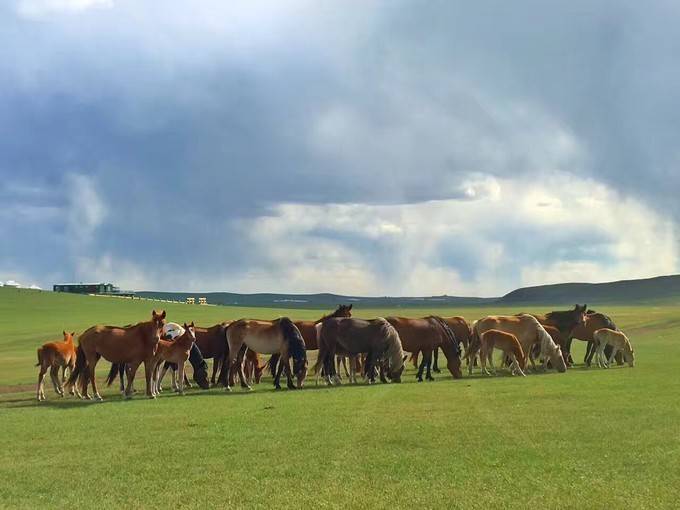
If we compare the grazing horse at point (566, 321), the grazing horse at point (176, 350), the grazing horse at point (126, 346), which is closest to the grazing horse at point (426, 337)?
the grazing horse at point (566, 321)

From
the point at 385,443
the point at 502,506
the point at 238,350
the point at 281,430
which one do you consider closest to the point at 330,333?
the point at 238,350

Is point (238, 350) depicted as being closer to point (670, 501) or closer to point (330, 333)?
point (330, 333)

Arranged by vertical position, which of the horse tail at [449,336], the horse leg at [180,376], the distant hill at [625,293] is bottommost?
the horse leg at [180,376]

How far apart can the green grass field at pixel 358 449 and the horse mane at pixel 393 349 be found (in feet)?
10.9

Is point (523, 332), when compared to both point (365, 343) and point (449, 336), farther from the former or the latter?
point (365, 343)

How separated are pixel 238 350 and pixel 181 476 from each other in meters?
11.8

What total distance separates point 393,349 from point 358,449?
35.4ft

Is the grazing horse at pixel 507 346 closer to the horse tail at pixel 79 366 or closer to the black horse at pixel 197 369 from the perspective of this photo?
the black horse at pixel 197 369

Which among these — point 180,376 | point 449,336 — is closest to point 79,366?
point 180,376

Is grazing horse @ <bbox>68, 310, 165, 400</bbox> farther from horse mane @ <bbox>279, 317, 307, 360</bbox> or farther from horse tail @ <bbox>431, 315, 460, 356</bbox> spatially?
horse tail @ <bbox>431, 315, 460, 356</bbox>

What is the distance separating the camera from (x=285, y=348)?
20078mm

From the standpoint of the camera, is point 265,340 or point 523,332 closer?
point 265,340

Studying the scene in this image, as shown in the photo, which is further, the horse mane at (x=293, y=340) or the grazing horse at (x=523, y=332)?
the grazing horse at (x=523, y=332)

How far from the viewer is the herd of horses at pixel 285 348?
1834 cm
